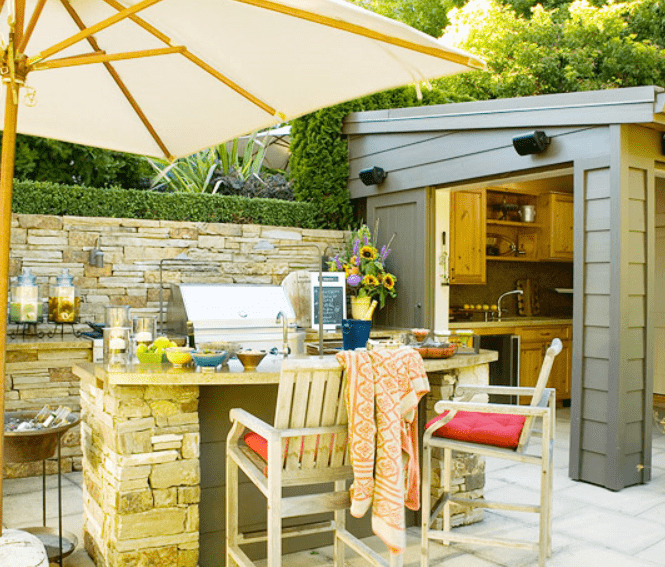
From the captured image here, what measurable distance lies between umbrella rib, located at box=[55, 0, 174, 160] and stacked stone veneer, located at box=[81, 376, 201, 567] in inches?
50.8

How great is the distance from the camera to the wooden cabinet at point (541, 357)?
683 centimetres

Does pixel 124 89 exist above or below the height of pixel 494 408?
above

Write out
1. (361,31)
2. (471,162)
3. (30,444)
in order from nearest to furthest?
(361,31) → (30,444) → (471,162)

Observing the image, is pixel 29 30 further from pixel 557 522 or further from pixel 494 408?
pixel 557 522

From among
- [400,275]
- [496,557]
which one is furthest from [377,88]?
[400,275]

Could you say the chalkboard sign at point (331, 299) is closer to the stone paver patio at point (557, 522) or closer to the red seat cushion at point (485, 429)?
the stone paver patio at point (557, 522)

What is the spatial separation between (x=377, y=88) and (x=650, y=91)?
2395 millimetres

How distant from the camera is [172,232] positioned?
5.55 meters

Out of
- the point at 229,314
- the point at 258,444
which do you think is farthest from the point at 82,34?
the point at 229,314

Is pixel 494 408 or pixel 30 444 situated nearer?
pixel 494 408

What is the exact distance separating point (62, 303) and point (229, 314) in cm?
116

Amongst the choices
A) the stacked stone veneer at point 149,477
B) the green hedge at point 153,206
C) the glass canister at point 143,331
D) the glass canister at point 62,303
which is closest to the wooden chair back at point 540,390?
the stacked stone veneer at point 149,477

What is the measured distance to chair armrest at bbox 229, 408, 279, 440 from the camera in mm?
2197

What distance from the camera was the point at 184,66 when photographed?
2.88m
